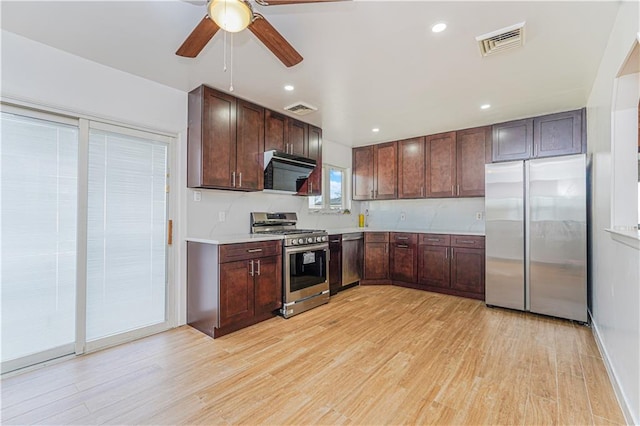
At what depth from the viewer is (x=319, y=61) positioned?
8.18 ft

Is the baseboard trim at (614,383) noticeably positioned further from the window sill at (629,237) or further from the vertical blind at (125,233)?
the vertical blind at (125,233)

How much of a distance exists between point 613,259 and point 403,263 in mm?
2744

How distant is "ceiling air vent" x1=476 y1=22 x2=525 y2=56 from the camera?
2.04 meters

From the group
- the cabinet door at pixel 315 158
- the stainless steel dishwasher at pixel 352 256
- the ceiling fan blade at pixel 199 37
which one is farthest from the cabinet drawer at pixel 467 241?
the ceiling fan blade at pixel 199 37

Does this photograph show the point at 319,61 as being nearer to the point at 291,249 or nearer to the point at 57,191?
the point at 291,249

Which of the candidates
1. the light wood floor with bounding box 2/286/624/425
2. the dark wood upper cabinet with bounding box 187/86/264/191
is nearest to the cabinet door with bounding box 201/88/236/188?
the dark wood upper cabinet with bounding box 187/86/264/191

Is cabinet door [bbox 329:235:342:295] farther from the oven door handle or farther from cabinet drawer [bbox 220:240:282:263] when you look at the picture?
cabinet drawer [bbox 220:240:282:263]

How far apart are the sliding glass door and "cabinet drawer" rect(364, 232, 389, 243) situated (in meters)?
3.00

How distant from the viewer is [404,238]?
186 inches

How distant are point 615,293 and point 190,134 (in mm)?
3895

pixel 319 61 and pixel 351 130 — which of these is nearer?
pixel 319 61

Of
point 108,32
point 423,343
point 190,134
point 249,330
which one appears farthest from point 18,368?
point 423,343

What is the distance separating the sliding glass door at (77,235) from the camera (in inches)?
87.8

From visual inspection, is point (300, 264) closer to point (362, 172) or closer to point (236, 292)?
point (236, 292)
